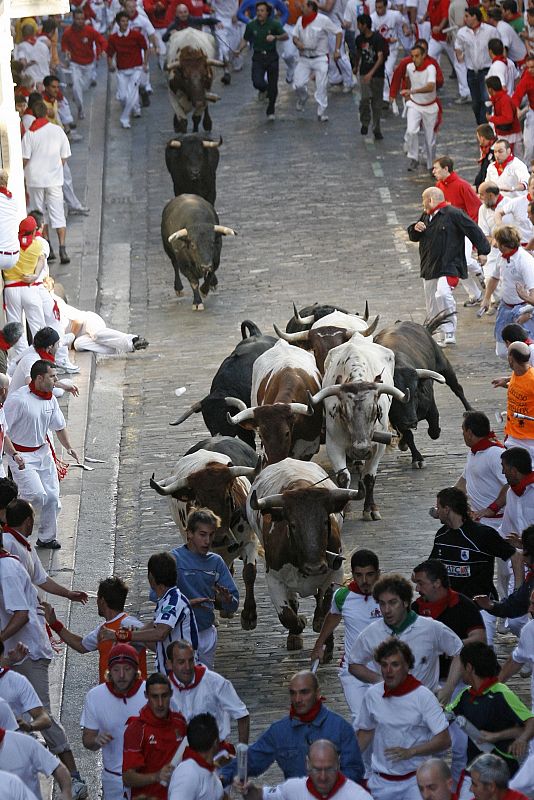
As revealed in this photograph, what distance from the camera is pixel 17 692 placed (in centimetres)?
1002

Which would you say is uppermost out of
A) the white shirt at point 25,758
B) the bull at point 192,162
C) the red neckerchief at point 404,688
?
the red neckerchief at point 404,688

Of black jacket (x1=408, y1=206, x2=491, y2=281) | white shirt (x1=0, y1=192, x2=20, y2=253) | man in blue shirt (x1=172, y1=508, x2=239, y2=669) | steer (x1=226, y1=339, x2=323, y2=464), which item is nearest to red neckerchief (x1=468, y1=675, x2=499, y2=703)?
man in blue shirt (x1=172, y1=508, x2=239, y2=669)

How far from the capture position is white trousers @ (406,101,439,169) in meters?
27.4

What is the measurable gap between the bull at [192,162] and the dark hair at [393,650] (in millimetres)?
17074

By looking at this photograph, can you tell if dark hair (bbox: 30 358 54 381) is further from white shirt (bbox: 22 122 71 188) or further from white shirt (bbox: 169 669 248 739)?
white shirt (bbox: 22 122 71 188)

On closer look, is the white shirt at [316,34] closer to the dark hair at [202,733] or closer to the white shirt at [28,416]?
the white shirt at [28,416]

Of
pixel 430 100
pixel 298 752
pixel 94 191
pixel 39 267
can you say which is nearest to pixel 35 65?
pixel 94 191

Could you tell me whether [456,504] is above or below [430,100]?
above

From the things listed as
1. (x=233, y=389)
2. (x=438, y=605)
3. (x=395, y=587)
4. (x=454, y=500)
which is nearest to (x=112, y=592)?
(x=395, y=587)

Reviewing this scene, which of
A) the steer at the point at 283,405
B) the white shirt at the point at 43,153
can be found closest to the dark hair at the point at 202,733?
Answer: the steer at the point at 283,405

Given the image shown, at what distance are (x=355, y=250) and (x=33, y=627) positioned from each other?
14816mm

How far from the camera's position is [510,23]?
2959cm

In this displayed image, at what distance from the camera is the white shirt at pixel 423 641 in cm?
1029

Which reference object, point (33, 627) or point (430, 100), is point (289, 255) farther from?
point (33, 627)
